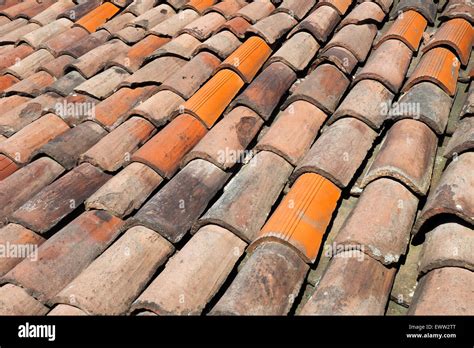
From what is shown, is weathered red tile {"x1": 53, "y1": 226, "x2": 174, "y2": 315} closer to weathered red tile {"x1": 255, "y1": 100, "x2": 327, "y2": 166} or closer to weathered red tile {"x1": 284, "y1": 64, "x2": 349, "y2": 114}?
weathered red tile {"x1": 255, "y1": 100, "x2": 327, "y2": 166}

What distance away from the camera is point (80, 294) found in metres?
2.13

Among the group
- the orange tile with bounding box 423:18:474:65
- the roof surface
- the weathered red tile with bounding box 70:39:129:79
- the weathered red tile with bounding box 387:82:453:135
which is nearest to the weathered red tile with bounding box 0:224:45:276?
the roof surface

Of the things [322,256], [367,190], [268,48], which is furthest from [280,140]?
[268,48]

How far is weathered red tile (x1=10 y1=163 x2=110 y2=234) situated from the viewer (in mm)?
2662

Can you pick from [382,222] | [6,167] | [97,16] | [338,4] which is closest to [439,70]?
[338,4]

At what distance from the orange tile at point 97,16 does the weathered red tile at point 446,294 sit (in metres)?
4.29

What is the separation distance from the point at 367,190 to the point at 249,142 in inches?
35.8

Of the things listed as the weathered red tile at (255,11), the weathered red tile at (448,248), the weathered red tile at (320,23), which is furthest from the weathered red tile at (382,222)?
the weathered red tile at (255,11)

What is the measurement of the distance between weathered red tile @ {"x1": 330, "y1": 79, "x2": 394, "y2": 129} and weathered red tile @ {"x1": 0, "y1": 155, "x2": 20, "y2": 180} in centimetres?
231

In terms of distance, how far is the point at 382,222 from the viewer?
228 cm

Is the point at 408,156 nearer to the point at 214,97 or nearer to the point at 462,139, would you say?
the point at 462,139

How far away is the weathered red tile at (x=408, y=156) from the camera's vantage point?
8.16 ft

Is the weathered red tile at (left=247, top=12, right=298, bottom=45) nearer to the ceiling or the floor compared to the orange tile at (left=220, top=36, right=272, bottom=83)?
nearer to the ceiling

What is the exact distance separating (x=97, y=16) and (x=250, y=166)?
329 cm
